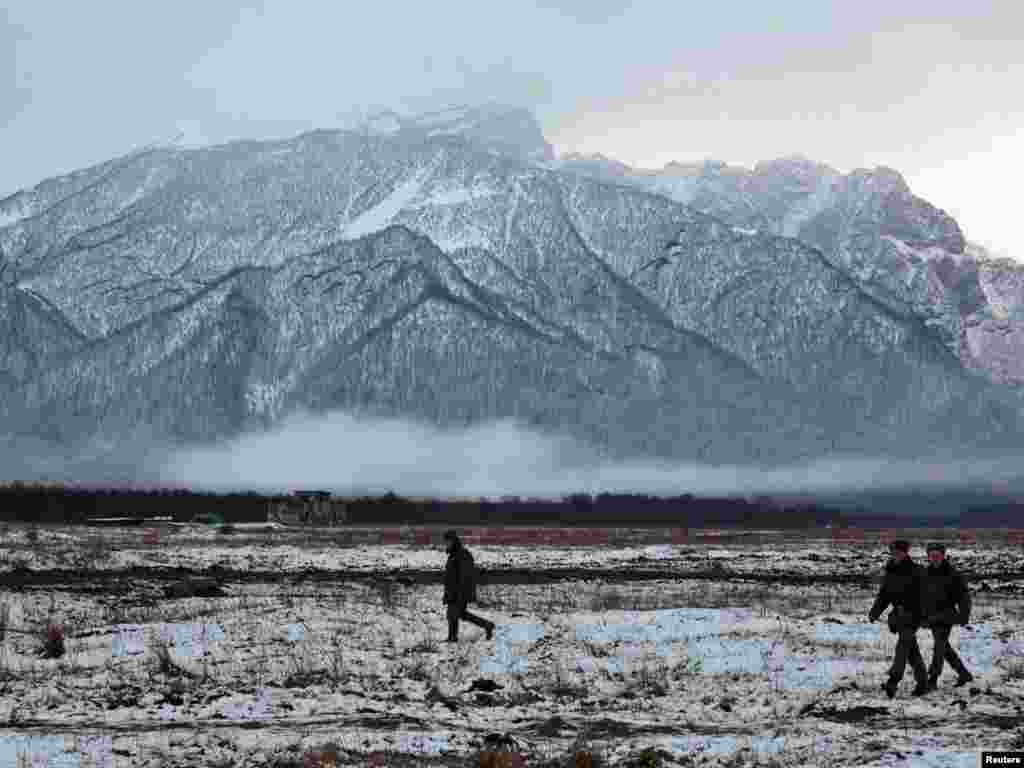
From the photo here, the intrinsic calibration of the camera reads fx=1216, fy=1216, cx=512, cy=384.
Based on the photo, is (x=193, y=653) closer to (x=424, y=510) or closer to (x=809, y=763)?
(x=809, y=763)

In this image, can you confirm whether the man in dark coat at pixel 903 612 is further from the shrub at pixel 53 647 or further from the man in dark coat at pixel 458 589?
the shrub at pixel 53 647

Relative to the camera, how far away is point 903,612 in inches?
852

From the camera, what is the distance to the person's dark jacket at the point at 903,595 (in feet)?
70.8

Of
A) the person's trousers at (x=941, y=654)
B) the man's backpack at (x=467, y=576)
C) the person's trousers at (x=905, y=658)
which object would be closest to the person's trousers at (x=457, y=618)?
the man's backpack at (x=467, y=576)

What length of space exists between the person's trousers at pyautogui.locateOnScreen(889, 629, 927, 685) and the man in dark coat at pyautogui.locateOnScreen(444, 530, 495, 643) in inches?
381

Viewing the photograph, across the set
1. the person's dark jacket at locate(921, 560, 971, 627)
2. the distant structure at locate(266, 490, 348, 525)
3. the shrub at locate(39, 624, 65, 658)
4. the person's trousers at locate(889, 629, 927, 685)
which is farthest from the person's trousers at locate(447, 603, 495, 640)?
the distant structure at locate(266, 490, 348, 525)

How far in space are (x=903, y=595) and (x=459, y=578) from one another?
10.6 m

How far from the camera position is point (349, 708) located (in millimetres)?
21797

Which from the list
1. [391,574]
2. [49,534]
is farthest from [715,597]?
[49,534]

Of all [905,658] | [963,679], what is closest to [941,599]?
[905,658]

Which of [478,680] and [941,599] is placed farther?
[478,680]

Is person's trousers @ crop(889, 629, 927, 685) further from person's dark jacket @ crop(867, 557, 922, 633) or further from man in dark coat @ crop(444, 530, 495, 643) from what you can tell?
man in dark coat @ crop(444, 530, 495, 643)

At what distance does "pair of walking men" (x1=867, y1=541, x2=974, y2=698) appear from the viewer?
21531 mm

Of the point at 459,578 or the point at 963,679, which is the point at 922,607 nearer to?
the point at 963,679
